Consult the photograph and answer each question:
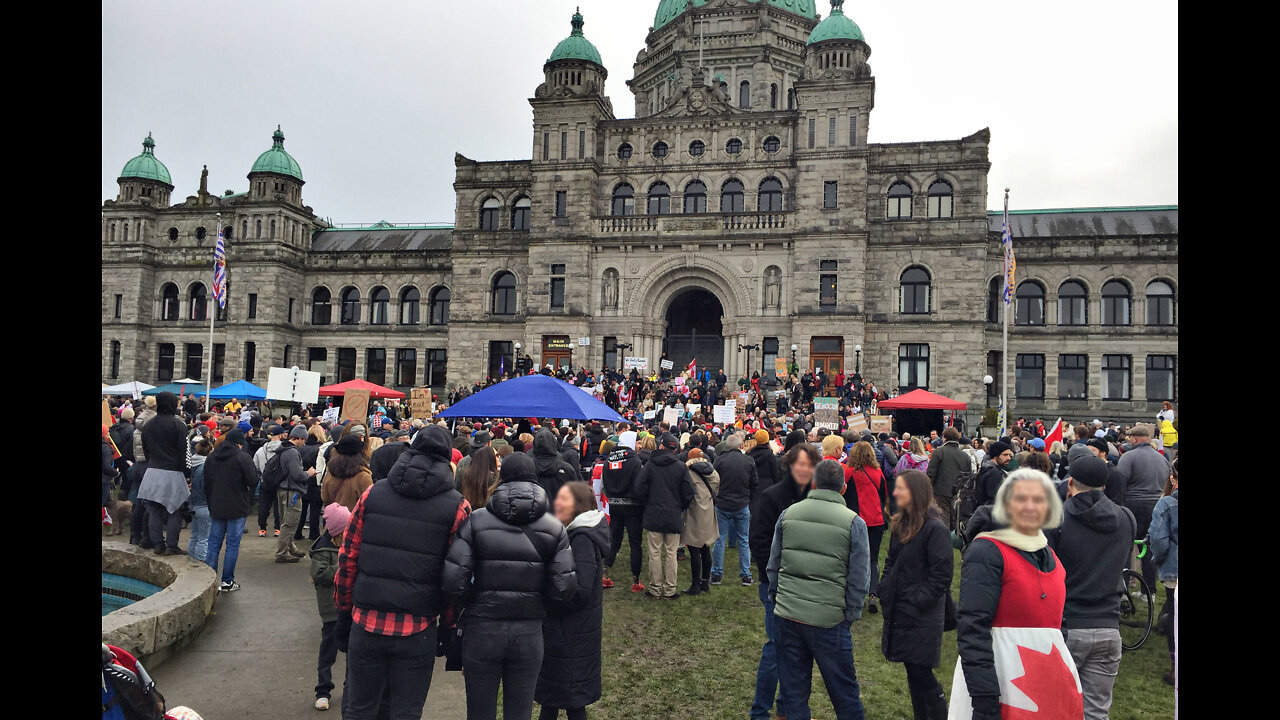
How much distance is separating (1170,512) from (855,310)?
1070 inches

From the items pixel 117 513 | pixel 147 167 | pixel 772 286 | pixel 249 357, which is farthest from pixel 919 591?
pixel 147 167

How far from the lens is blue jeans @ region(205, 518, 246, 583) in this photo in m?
9.86

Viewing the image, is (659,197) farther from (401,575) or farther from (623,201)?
(401,575)

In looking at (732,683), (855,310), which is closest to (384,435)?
(732,683)

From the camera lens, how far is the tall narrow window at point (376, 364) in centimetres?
4366

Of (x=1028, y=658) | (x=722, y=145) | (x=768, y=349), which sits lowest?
(x=1028, y=658)

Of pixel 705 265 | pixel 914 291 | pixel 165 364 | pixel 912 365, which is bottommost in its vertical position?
pixel 165 364

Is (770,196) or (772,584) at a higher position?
(770,196)

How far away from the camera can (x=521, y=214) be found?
40.8m

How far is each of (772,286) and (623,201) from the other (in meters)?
9.00

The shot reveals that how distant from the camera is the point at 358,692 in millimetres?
5094

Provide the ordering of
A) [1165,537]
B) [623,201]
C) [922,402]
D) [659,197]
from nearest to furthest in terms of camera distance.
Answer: [1165,537] → [922,402] → [659,197] → [623,201]
